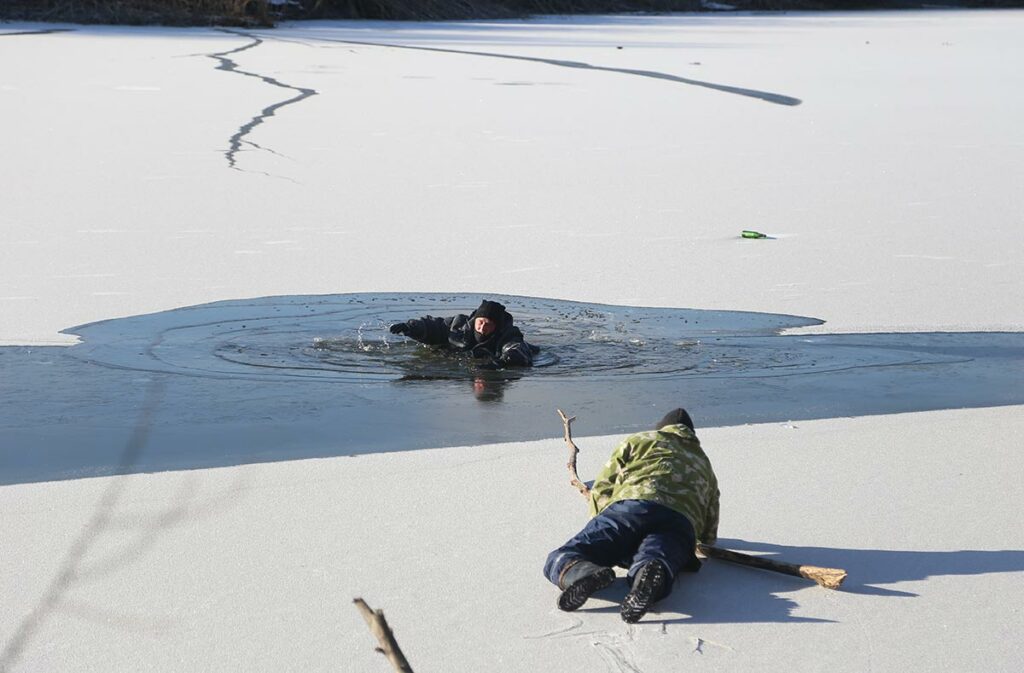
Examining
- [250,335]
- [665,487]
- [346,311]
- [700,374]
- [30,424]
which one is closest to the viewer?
[665,487]

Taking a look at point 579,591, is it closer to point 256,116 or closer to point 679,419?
point 679,419

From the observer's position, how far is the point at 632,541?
3.38 m

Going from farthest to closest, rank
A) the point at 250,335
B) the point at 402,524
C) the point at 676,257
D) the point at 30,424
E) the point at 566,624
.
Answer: the point at 676,257 < the point at 250,335 < the point at 30,424 < the point at 402,524 < the point at 566,624

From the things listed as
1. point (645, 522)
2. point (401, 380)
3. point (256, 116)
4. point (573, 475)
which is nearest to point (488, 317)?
point (401, 380)

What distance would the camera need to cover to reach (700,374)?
5758 millimetres

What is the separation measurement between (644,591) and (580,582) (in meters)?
0.13

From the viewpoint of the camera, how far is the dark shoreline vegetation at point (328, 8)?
23250 mm

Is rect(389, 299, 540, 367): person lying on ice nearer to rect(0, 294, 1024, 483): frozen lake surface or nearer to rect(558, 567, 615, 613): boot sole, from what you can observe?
rect(0, 294, 1024, 483): frozen lake surface

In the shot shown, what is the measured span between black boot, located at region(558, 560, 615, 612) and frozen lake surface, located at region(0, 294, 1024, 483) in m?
1.38

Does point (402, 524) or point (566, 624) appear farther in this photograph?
point (402, 524)

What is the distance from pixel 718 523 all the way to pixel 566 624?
670 mm

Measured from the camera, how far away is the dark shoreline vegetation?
76.3 feet

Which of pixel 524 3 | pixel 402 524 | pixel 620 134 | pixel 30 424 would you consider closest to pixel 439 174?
pixel 620 134

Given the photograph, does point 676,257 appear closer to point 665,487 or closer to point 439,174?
point 439,174
